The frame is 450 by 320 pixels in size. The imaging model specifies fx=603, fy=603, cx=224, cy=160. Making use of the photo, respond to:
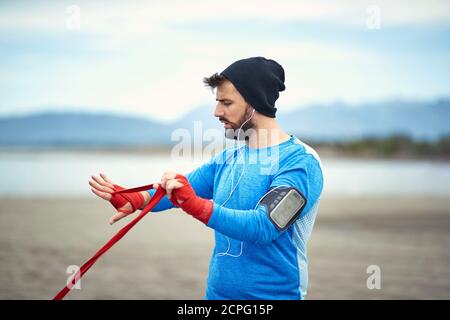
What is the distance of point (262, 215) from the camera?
261 cm

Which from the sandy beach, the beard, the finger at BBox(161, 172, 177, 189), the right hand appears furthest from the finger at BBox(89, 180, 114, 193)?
the sandy beach

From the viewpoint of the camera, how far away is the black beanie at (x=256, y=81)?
114 inches

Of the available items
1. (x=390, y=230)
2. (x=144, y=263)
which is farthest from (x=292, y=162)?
(x=390, y=230)

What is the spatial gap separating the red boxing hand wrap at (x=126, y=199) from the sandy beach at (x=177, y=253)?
4.35 metres

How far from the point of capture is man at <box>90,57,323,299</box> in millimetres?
2672

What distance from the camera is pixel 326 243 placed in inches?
452

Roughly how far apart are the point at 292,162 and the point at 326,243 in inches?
354

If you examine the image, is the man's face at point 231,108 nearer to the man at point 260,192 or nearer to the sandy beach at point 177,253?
the man at point 260,192

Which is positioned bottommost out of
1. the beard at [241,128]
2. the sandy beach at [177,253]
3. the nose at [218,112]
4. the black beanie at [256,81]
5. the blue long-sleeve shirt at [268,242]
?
the sandy beach at [177,253]

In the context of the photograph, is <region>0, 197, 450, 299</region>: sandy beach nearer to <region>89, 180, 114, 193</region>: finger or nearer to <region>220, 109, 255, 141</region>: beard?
<region>89, 180, 114, 193</region>: finger

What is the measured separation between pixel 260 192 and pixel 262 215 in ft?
0.81

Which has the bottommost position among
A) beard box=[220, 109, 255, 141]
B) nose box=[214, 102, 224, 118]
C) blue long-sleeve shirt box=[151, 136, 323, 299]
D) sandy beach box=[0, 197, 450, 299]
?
sandy beach box=[0, 197, 450, 299]

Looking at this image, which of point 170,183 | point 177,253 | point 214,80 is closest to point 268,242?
point 170,183

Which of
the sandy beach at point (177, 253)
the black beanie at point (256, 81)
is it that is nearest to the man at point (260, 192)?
the black beanie at point (256, 81)
